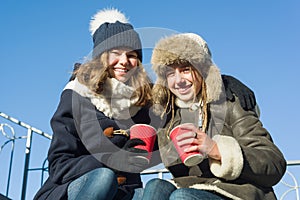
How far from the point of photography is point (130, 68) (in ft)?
8.40

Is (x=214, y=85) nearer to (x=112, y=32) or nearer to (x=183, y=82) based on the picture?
(x=183, y=82)

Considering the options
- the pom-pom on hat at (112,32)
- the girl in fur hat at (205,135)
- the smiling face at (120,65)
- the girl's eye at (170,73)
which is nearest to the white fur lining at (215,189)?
the girl in fur hat at (205,135)

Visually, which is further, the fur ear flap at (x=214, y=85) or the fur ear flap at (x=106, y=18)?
the fur ear flap at (x=106, y=18)

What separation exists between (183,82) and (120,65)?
37cm

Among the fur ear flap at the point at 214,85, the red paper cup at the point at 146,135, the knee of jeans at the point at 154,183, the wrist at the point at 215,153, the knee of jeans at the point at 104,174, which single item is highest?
the fur ear flap at the point at 214,85

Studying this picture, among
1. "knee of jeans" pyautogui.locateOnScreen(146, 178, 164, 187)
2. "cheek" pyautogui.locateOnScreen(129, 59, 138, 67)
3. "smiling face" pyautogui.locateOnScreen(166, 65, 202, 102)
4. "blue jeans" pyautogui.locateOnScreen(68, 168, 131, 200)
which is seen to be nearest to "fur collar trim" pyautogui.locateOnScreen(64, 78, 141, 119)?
"cheek" pyautogui.locateOnScreen(129, 59, 138, 67)

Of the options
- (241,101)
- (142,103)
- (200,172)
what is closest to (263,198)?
(200,172)

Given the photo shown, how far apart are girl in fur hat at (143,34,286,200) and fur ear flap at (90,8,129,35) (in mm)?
475

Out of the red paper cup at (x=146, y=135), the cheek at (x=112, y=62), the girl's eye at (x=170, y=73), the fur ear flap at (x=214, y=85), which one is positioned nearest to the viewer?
the red paper cup at (x=146, y=135)

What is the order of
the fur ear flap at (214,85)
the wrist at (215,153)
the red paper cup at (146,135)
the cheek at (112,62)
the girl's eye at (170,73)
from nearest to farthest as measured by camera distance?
the wrist at (215,153)
the red paper cup at (146,135)
the fur ear flap at (214,85)
the girl's eye at (170,73)
the cheek at (112,62)

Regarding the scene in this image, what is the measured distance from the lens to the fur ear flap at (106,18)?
2.81 meters

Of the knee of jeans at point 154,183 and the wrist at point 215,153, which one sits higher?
the wrist at point 215,153

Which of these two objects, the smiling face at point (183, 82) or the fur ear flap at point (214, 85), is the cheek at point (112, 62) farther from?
the fur ear flap at point (214, 85)

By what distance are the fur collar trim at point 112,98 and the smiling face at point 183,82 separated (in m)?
0.23
